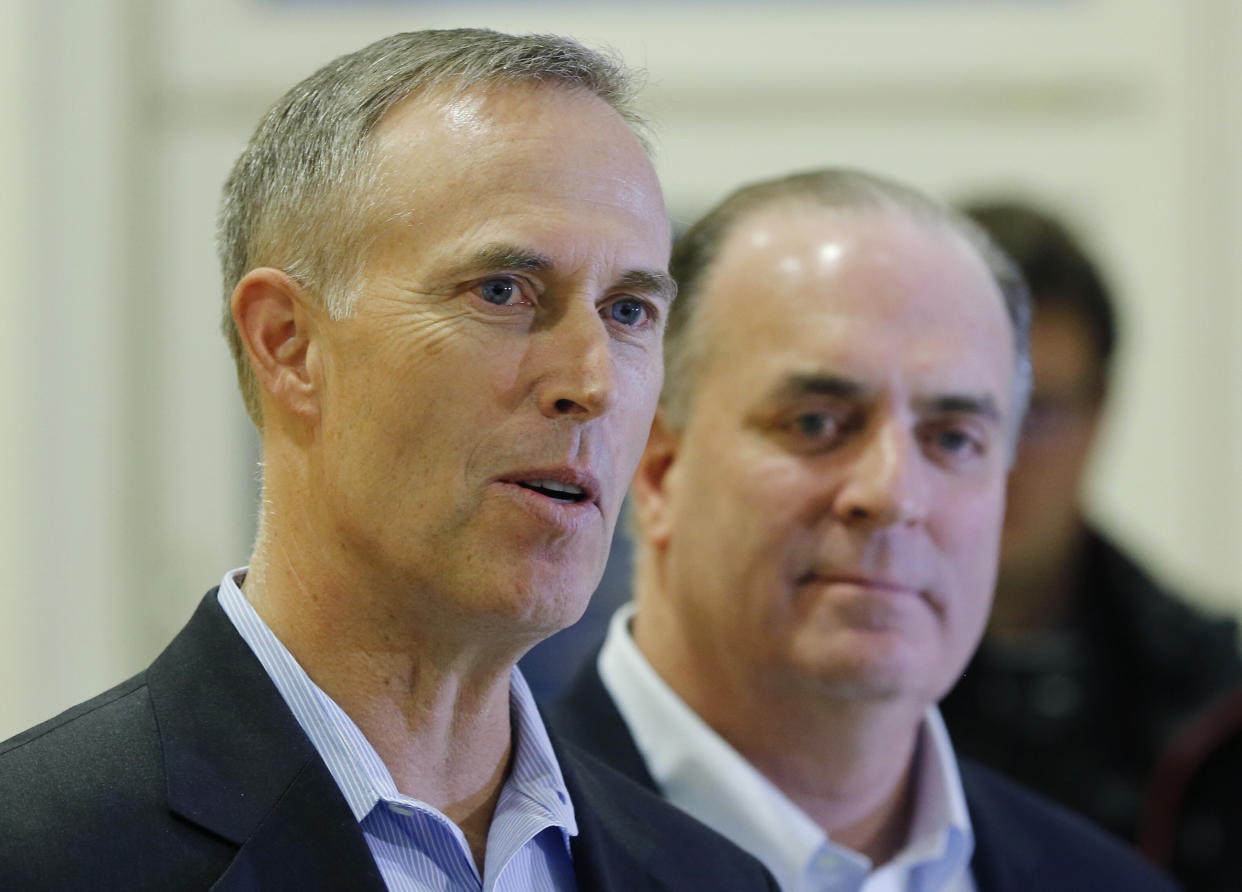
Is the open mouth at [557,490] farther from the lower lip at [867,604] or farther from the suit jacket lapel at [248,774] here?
the lower lip at [867,604]

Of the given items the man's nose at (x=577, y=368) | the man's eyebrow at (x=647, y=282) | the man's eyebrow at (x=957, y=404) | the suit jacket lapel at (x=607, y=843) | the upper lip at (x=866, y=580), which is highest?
the man's eyebrow at (x=647, y=282)

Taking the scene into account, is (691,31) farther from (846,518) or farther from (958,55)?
(846,518)

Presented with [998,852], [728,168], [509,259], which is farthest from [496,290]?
[728,168]

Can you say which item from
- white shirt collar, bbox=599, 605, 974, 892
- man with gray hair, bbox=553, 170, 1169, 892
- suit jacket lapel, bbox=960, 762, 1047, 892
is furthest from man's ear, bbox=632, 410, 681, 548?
suit jacket lapel, bbox=960, 762, 1047, 892

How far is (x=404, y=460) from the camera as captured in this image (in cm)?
103

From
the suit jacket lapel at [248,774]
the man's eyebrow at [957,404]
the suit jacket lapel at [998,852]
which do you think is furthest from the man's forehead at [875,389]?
the suit jacket lapel at [248,774]

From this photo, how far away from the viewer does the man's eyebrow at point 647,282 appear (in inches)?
42.3

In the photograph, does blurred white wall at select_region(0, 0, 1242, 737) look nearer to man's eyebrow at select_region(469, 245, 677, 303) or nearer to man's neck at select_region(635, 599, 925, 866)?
man's neck at select_region(635, 599, 925, 866)

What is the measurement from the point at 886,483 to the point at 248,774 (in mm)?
651

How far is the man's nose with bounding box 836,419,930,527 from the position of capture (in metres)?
1.46

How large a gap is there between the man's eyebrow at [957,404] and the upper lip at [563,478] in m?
0.52

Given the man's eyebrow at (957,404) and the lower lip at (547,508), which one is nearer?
the lower lip at (547,508)

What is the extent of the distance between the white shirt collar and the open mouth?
50 cm

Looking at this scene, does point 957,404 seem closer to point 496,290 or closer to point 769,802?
point 769,802
